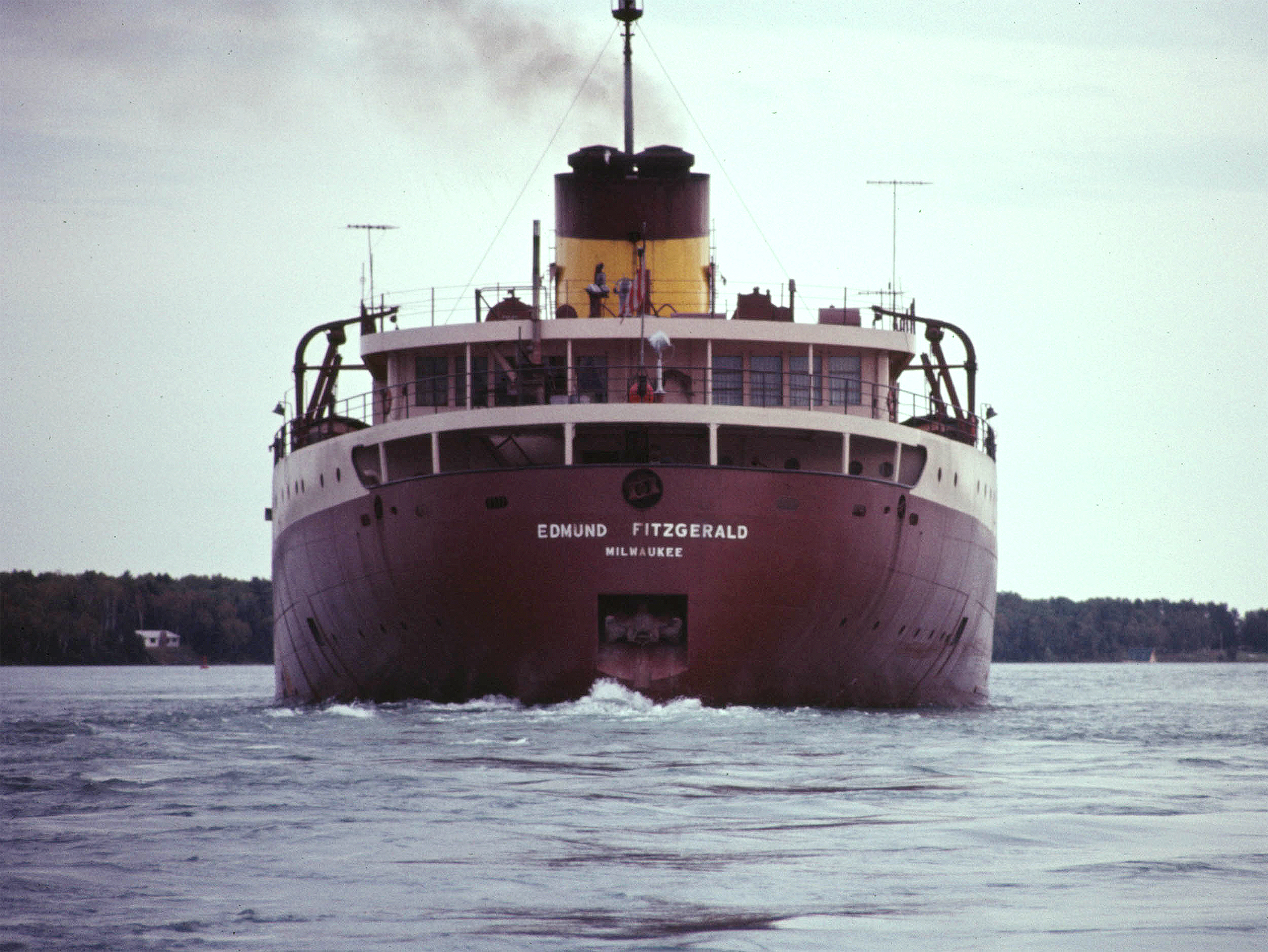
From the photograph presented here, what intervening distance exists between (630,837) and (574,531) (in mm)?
13015

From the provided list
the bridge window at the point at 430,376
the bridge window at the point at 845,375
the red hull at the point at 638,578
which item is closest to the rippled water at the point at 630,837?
the red hull at the point at 638,578

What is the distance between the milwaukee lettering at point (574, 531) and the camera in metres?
26.3

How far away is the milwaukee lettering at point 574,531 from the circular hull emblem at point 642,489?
576 millimetres

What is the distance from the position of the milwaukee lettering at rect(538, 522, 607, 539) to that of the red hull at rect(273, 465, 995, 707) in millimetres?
20

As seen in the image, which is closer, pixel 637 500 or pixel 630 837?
pixel 630 837

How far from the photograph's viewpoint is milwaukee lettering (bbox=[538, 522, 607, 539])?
2633cm

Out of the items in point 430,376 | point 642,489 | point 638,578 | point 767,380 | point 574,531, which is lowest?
point 638,578

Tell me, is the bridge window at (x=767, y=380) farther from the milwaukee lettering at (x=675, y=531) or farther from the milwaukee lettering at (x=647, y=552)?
the milwaukee lettering at (x=647, y=552)

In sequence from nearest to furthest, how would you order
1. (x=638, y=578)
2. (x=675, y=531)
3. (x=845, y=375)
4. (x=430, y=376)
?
(x=638, y=578) < (x=675, y=531) < (x=430, y=376) < (x=845, y=375)

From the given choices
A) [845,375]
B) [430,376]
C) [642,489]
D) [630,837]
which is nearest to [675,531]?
[642,489]

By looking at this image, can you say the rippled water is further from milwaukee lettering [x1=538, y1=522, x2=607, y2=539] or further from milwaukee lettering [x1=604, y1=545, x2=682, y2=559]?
milwaukee lettering [x1=538, y1=522, x2=607, y2=539]

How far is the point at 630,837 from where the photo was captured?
13508mm

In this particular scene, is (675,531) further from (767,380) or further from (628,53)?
(628,53)

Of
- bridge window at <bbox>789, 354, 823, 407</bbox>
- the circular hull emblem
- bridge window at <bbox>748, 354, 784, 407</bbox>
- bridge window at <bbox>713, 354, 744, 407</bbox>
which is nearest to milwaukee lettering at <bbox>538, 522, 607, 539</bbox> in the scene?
the circular hull emblem
